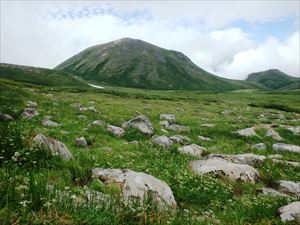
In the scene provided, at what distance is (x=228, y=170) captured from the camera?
1773 cm

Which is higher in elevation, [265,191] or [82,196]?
[82,196]

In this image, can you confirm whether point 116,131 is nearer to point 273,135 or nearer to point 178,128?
point 178,128

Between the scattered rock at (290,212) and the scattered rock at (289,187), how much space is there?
15.5ft

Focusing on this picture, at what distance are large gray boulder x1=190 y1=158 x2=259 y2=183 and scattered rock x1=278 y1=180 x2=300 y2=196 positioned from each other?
1235mm

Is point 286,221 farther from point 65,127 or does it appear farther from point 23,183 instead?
point 65,127

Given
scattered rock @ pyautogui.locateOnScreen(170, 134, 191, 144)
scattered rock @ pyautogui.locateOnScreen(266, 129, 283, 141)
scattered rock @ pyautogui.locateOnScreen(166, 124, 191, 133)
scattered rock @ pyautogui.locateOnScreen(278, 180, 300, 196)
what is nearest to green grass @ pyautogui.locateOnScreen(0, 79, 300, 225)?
scattered rock @ pyautogui.locateOnScreen(278, 180, 300, 196)

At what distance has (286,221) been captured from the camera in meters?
10.2

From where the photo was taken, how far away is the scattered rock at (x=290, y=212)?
10617mm

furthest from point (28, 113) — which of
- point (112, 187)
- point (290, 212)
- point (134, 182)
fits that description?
point (290, 212)

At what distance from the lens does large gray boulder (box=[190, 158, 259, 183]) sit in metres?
17.4

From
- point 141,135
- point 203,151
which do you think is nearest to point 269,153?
point 203,151

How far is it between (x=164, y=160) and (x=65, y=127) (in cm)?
962

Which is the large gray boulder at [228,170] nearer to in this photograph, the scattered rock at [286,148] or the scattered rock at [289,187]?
the scattered rock at [289,187]

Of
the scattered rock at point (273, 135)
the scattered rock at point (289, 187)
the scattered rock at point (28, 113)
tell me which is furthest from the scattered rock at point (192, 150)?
the scattered rock at point (273, 135)
